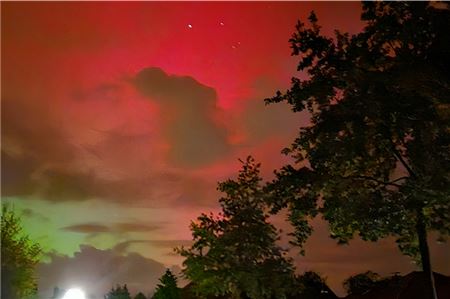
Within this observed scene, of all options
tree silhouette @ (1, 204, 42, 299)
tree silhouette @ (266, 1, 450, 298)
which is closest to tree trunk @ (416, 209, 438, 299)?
tree silhouette @ (266, 1, 450, 298)

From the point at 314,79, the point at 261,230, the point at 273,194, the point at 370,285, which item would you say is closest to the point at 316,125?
the point at 314,79

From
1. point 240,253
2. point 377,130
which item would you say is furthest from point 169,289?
point 377,130

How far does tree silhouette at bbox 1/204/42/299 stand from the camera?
3934 centimetres

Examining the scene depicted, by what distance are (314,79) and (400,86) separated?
3.76m

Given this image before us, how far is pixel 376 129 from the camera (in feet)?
51.7

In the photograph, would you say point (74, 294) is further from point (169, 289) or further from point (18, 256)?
point (18, 256)

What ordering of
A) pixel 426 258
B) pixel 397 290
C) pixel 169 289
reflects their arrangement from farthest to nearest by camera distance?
pixel 397 290
pixel 169 289
pixel 426 258

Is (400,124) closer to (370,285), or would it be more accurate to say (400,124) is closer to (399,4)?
(399,4)

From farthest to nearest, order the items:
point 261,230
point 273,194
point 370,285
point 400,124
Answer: point 370,285 < point 261,230 < point 273,194 < point 400,124

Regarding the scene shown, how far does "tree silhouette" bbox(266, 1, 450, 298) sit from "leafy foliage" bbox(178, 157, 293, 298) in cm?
437

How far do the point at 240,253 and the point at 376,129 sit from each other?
35.2 ft

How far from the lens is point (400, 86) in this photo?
13859 millimetres

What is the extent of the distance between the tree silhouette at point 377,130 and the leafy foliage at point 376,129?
1.2 inches

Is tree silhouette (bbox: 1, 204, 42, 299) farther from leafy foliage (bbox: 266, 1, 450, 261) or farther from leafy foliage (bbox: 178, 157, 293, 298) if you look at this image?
leafy foliage (bbox: 266, 1, 450, 261)
